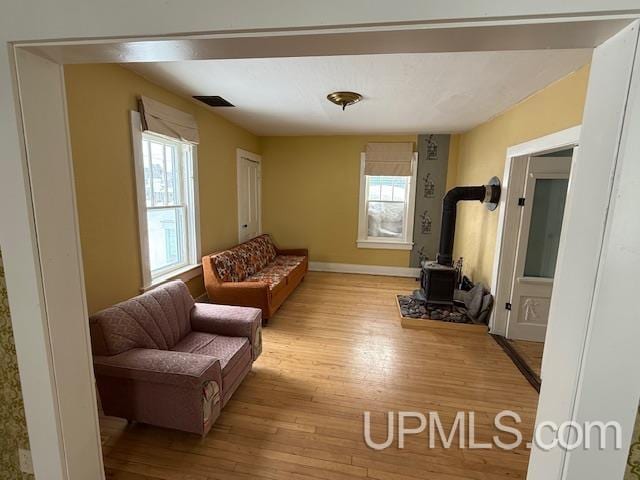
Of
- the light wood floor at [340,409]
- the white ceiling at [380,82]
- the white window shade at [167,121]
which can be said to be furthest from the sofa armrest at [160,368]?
the white ceiling at [380,82]

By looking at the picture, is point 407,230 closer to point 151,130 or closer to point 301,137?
point 301,137

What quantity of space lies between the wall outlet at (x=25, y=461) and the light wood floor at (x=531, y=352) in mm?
3345

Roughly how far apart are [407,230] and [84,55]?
4808mm

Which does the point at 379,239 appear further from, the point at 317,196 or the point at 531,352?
the point at 531,352

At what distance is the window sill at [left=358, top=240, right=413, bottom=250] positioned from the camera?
5188 mm

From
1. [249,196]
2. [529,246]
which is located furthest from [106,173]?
[529,246]

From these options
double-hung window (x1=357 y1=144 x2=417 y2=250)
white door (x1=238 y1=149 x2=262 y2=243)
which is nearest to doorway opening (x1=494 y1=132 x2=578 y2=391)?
double-hung window (x1=357 y1=144 x2=417 y2=250)

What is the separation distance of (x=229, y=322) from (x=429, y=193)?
4.02 m

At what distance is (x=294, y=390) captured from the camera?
2.25 m

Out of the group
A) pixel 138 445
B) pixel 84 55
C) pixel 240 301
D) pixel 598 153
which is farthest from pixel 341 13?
pixel 240 301

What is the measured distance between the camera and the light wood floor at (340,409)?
1633mm

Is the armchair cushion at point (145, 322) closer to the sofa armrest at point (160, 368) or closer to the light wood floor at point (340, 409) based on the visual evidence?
the sofa armrest at point (160, 368)

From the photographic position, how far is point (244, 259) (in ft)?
12.9

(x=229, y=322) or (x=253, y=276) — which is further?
(x=253, y=276)
